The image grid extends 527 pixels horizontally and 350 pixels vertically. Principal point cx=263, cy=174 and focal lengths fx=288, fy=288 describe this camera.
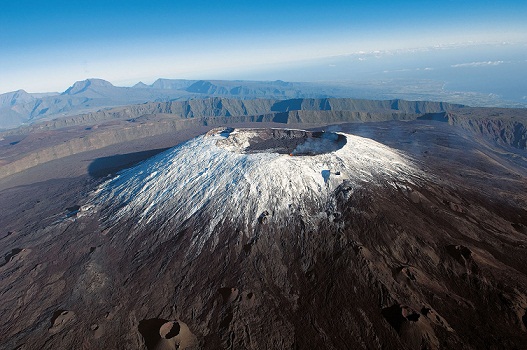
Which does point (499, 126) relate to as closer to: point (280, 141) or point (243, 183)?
point (280, 141)

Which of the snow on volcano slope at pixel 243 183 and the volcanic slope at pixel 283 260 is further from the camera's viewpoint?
the snow on volcano slope at pixel 243 183

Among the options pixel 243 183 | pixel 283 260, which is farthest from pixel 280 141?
pixel 283 260

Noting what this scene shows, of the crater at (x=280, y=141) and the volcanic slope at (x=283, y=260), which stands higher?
the crater at (x=280, y=141)

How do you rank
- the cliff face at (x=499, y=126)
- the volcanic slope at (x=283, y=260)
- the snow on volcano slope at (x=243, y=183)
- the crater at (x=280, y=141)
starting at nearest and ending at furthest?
the volcanic slope at (x=283, y=260), the snow on volcano slope at (x=243, y=183), the crater at (x=280, y=141), the cliff face at (x=499, y=126)

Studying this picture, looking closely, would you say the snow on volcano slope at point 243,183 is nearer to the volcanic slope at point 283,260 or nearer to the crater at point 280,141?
the volcanic slope at point 283,260

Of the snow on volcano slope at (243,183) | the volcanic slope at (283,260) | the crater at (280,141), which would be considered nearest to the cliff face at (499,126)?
the volcanic slope at (283,260)

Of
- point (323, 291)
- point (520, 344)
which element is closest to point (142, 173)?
point (323, 291)

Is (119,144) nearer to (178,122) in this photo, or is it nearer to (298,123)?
(178,122)
